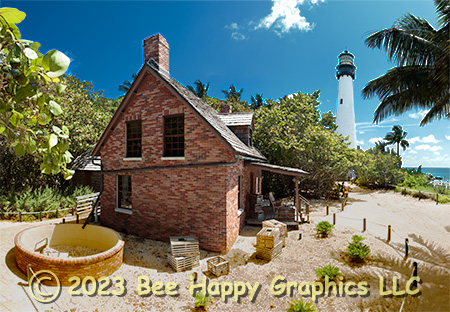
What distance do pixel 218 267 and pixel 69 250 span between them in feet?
23.0

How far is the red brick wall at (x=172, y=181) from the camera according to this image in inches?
373

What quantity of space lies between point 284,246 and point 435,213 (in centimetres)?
1414

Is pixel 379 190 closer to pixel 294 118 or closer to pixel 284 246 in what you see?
pixel 294 118

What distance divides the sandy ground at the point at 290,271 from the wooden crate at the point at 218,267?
0.64 feet

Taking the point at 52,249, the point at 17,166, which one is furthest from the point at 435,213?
the point at 17,166

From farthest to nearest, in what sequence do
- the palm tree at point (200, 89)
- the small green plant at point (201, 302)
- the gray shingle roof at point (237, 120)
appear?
the palm tree at point (200, 89) < the gray shingle roof at point (237, 120) < the small green plant at point (201, 302)

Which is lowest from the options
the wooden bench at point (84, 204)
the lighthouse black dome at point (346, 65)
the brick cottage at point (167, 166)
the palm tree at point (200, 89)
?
the wooden bench at point (84, 204)

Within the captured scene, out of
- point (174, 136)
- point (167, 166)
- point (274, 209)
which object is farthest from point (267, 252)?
point (174, 136)

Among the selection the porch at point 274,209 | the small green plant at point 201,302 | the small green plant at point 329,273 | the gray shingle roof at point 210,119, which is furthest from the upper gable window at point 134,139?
the small green plant at point 329,273

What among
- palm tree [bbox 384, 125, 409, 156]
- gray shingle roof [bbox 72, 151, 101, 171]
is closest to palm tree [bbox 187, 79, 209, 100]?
gray shingle roof [bbox 72, 151, 101, 171]

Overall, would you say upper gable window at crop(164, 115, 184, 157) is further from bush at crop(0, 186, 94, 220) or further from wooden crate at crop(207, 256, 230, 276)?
bush at crop(0, 186, 94, 220)

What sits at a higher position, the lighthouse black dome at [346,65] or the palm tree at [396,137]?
the lighthouse black dome at [346,65]

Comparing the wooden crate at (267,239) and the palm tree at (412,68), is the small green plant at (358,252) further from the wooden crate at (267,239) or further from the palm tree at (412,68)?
the palm tree at (412,68)

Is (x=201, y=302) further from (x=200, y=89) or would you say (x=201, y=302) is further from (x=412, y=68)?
(x=200, y=89)
